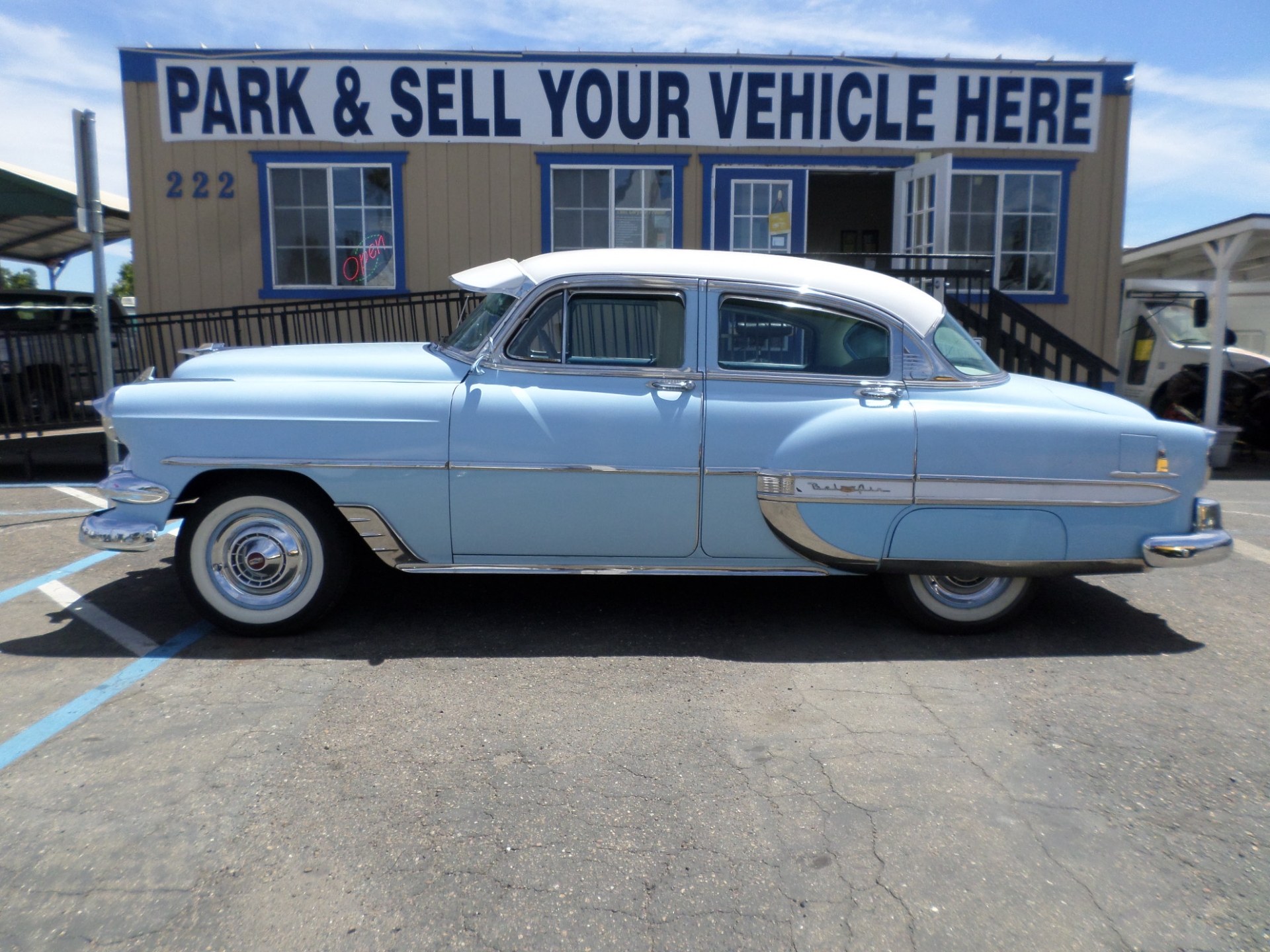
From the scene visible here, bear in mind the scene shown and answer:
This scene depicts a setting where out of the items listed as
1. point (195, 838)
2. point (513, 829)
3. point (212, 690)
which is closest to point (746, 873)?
point (513, 829)

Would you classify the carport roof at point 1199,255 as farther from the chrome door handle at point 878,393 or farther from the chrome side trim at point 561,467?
the chrome side trim at point 561,467

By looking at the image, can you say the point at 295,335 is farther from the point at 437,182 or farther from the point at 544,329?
the point at 544,329

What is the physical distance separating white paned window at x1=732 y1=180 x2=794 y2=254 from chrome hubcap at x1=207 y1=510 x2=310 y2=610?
807 cm

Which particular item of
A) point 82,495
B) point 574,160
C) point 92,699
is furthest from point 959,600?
point 574,160

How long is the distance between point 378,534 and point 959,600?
269cm

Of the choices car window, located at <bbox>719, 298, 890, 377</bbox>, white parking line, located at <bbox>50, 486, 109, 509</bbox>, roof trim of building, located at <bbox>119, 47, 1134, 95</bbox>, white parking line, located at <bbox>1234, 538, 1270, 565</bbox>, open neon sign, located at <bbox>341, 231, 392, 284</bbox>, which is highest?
roof trim of building, located at <bbox>119, 47, 1134, 95</bbox>

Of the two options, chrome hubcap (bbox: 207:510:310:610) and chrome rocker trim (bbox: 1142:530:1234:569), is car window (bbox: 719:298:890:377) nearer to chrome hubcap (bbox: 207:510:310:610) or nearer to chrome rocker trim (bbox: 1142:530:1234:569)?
chrome rocker trim (bbox: 1142:530:1234:569)

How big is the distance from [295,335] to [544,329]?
25.3ft

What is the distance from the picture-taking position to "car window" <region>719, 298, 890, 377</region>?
440 centimetres

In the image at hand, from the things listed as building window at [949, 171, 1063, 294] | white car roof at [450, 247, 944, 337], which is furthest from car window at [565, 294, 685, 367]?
building window at [949, 171, 1063, 294]

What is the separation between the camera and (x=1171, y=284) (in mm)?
12008

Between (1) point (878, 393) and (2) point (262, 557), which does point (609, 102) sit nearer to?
(1) point (878, 393)

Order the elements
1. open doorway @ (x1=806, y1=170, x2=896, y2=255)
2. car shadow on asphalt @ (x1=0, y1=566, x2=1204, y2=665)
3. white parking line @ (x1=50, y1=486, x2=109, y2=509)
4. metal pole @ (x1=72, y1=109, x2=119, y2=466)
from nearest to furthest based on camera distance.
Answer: car shadow on asphalt @ (x1=0, y1=566, x2=1204, y2=665) < metal pole @ (x1=72, y1=109, x2=119, y2=466) < white parking line @ (x1=50, y1=486, x2=109, y2=509) < open doorway @ (x1=806, y1=170, x2=896, y2=255)

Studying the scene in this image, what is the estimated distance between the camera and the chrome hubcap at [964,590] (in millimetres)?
4516
